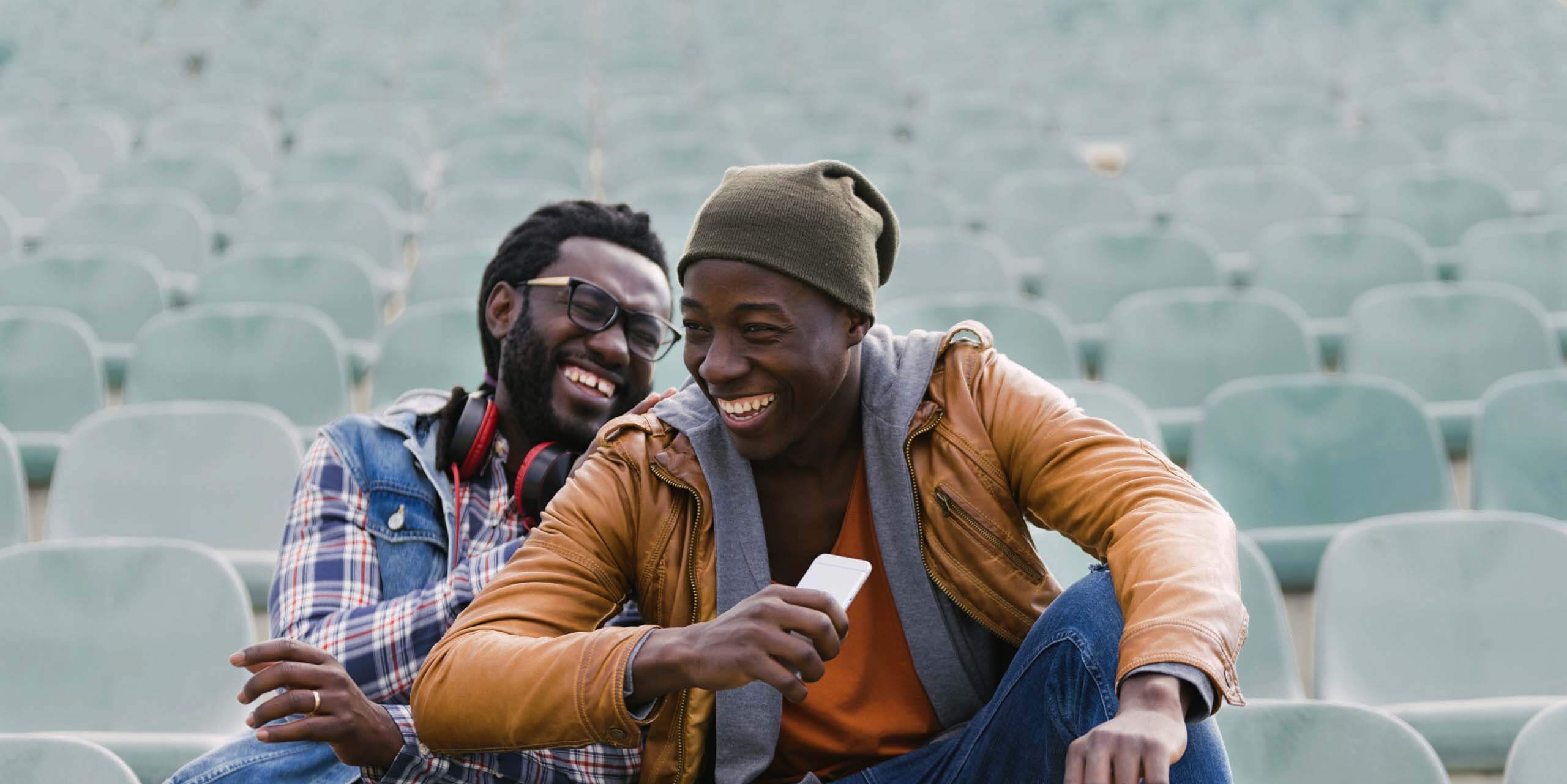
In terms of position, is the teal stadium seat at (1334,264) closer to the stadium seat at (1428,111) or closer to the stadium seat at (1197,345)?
the stadium seat at (1197,345)

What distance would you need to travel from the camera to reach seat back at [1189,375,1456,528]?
273 cm

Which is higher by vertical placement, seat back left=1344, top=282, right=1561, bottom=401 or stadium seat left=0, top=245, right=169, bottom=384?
stadium seat left=0, top=245, right=169, bottom=384

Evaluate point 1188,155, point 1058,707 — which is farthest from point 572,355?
point 1188,155

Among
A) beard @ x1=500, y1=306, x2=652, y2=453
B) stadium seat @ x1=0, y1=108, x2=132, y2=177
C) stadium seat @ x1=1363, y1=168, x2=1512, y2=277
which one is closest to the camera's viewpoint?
beard @ x1=500, y1=306, x2=652, y2=453

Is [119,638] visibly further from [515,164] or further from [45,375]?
[515,164]

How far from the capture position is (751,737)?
1.50m

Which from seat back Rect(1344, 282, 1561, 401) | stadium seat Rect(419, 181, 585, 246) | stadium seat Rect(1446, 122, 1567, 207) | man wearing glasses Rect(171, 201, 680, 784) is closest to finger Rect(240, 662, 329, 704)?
man wearing glasses Rect(171, 201, 680, 784)

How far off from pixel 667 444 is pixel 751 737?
1.14 ft

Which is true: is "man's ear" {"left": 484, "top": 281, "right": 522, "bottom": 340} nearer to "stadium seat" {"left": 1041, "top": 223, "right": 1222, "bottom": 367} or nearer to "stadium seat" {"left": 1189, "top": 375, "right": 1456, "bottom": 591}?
"stadium seat" {"left": 1189, "top": 375, "right": 1456, "bottom": 591}

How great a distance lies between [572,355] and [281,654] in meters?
0.63

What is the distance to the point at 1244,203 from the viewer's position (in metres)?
4.49

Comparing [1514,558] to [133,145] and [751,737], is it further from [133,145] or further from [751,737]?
[133,145]

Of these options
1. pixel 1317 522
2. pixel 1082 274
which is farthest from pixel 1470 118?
pixel 1317 522

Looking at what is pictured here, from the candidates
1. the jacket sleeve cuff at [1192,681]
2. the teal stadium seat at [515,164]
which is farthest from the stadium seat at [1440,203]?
the jacket sleeve cuff at [1192,681]
